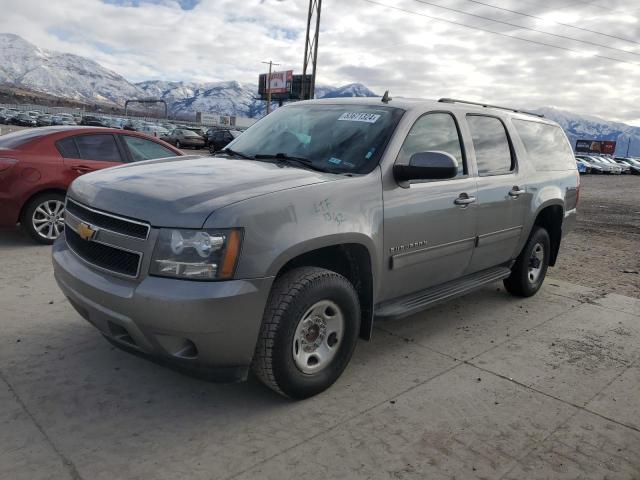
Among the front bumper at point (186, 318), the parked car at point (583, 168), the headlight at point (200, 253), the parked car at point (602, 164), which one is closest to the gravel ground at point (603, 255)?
the front bumper at point (186, 318)

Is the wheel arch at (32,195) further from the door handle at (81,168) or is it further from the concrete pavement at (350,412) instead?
the concrete pavement at (350,412)

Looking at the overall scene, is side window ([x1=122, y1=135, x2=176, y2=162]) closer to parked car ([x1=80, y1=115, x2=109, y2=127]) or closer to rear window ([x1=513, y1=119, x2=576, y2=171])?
rear window ([x1=513, y1=119, x2=576, y2=171])

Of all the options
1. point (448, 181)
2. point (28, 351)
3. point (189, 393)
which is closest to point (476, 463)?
point (189, 393)

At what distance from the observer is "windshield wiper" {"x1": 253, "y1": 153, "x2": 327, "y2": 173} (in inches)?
144

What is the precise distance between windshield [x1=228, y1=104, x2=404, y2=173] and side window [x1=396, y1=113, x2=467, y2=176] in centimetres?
16

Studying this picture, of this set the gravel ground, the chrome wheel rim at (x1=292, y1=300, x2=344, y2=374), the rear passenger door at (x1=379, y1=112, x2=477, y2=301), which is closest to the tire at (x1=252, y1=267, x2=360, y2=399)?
the chrome wheel rim at (x1=292, y1=300, x2=344, y2=374)

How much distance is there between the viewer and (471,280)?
4602 millimetres

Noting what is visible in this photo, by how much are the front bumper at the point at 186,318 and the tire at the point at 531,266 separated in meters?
3.44

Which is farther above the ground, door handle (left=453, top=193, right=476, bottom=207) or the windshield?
the windshield

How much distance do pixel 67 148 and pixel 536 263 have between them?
18.7ft

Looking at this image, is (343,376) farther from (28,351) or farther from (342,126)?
(28,351)

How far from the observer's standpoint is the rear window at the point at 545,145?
530 centimetres

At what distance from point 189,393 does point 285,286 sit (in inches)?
38.3

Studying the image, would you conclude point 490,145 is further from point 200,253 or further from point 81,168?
point 81,168
